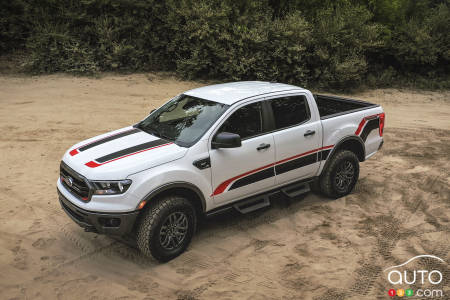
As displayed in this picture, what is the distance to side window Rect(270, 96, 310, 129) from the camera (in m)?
5.87

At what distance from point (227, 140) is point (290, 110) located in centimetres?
141

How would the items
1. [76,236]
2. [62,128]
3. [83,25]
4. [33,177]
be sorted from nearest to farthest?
[76,236] → [33,177] → [62,128] → [83,25]

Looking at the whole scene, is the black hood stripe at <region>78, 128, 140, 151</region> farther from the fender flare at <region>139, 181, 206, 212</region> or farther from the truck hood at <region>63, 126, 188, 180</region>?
the fender flare at <region>139, 181, 206, 212</region>

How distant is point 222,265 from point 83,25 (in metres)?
12.2

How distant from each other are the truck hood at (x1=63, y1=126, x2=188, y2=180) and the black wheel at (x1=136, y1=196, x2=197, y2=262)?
1.54 feet

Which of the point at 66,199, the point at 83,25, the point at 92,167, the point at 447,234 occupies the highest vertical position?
the point at 83,25

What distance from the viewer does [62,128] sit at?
984 centimetres

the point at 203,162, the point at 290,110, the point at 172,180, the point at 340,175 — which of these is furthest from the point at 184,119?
the point at 340,175

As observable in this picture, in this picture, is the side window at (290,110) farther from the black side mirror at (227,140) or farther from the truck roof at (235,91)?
the black side mirror at (227,140)

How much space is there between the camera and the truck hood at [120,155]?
4.70 metres

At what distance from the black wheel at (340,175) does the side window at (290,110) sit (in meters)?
0.90

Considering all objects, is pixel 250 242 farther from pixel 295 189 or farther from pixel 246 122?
pixel 246 122

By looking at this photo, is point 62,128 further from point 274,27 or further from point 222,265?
point 274,27

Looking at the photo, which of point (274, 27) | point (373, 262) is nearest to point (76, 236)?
point (373, 262)
